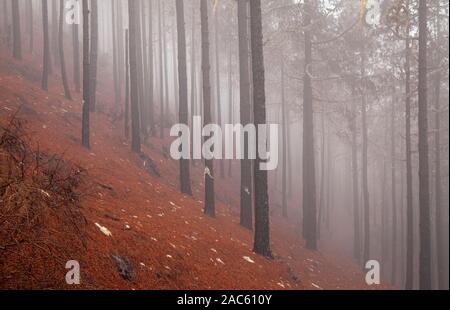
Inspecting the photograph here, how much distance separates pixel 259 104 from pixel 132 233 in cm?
446

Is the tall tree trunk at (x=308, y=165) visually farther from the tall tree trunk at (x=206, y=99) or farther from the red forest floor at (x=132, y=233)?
the tall tree trunk at (x=206, y=99)

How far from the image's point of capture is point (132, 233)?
6.66 meters

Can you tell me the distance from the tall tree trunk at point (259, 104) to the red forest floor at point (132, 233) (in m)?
1.00

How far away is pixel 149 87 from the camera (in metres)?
22.2

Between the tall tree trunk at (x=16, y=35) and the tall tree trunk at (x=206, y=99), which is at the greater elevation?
the tall tree trunk at (x=16, y=35)

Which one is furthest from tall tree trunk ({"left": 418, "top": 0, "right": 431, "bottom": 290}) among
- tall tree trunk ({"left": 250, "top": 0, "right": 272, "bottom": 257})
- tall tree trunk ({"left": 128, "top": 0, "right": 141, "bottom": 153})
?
tall tree trunk ({"left": 128, "top": 0, "right": 141, "bottom": 153})

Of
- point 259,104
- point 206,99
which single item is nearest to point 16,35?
point 206,99

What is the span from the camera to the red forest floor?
4.79 metres

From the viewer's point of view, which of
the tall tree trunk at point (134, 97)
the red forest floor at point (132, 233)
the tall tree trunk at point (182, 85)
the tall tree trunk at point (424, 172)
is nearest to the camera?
the red forest floor at point (132, 233)

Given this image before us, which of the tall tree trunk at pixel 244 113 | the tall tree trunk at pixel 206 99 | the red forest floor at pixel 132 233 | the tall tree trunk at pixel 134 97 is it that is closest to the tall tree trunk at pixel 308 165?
the red forest floor at pixel 132 233

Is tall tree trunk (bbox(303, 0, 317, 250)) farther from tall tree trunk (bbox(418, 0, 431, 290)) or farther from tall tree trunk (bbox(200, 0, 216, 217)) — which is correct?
tall tree trunk (bbox(200, 0, 216, 217))

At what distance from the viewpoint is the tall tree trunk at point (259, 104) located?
28.9ft

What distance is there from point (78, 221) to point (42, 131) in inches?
276

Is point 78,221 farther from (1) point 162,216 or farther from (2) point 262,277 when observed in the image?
(2) point 262,277
